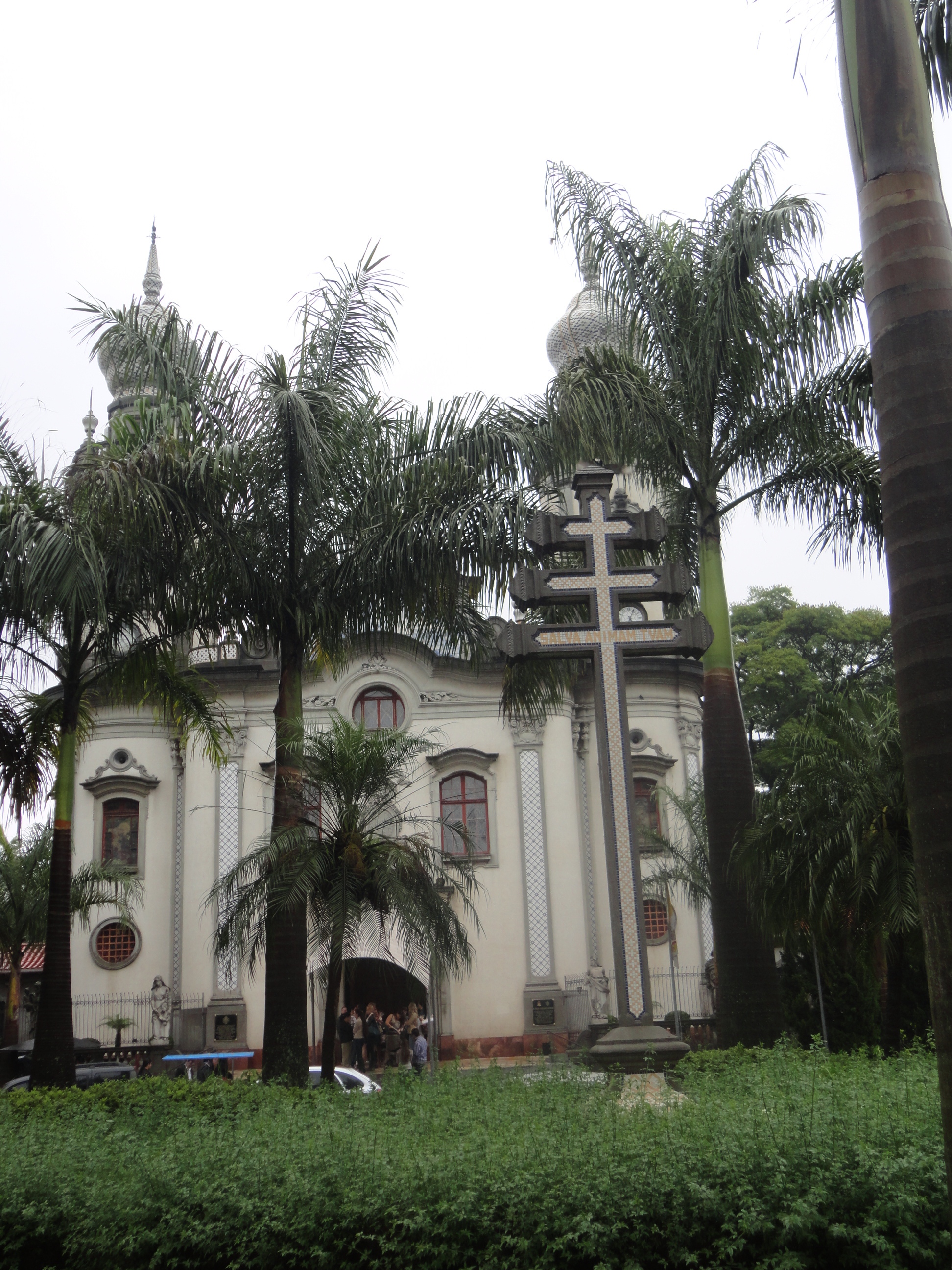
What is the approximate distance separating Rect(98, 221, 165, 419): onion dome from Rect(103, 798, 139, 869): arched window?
329 inches

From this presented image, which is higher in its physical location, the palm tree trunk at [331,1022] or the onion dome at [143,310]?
the onion dome at [143,310]

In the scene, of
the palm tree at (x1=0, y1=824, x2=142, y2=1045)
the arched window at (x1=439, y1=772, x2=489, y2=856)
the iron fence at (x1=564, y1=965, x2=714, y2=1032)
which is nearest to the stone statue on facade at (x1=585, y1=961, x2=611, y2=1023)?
the iron fence at (x1=564, y1=965, x2=714, y2=1032)

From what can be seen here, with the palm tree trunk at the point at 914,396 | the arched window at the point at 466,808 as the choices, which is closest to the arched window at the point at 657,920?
the arched window at the point at 466,808

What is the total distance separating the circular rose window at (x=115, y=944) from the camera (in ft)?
85.6

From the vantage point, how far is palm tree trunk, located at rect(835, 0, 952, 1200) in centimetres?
406

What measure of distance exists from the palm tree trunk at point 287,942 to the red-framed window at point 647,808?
48.5 feet

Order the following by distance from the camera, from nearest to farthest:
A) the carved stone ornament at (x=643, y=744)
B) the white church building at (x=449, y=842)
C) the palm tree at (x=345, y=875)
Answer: the palm tree at (x=345, y=875), the white church building at (x=449, y=842), the carved stone ornament at (x=643, y=744)

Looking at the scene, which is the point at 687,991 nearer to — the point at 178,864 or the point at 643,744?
the point at 643,744

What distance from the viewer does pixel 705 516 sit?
1300 cm

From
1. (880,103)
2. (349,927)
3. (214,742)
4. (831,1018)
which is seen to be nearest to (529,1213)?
(880,103)

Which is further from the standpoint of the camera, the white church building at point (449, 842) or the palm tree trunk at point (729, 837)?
the white church building at point (449, 842)

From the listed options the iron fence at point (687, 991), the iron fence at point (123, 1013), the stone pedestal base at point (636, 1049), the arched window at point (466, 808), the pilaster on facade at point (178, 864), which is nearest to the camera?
the stone pedestal base at point (636, 1049)

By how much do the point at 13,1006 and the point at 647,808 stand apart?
1372 centimetres

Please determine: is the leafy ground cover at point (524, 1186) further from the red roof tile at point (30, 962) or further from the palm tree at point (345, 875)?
the red roof tile at point (30, 962)
